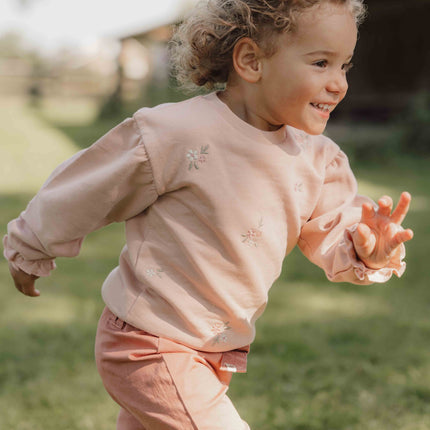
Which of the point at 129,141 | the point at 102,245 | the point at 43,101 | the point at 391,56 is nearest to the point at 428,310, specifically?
the point at 102,245

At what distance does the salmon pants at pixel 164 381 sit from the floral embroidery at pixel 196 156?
0.48 meters

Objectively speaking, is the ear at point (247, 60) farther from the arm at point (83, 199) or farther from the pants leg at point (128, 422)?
the pants leg at point (128, 422)

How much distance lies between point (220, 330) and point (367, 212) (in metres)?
0.51

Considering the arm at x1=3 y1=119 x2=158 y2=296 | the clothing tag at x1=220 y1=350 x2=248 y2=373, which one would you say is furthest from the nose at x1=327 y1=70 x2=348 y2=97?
the clothing tag at x1=220 y1=350 x2=248 y2=373

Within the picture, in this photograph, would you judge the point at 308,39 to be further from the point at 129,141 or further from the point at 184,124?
the point at 129,141

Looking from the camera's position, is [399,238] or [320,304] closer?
[399,238]

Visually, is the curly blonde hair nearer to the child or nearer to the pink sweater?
the child

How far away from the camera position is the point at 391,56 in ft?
46.2

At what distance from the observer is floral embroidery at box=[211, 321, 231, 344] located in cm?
188

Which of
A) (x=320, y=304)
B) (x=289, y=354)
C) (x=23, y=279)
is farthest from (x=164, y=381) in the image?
(x=320, y=304)

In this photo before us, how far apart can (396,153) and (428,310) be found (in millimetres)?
6857

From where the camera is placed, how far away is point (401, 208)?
1.82m

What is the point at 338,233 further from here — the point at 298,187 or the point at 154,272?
the point at 154,272

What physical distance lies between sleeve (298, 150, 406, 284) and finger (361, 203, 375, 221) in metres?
0.06
